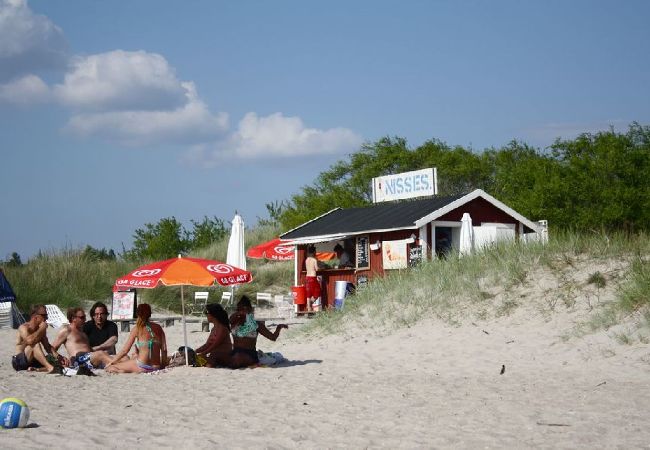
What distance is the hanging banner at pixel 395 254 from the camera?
2314 cm

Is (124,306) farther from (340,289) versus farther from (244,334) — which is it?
(244,334)

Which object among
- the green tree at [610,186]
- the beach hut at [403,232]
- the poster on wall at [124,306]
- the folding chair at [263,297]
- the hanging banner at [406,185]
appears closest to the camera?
the poster on wall at [124,306]

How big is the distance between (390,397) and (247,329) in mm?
3693

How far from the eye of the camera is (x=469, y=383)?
11.2 meters

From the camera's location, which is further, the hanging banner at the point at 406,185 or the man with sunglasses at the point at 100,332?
the hanging banner at the point at 406,185

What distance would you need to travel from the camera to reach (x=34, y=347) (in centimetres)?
1322

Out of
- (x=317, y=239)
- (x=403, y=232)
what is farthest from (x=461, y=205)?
(x=317, y=239)

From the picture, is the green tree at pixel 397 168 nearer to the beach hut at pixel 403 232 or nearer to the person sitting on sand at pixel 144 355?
the beach hut at pixel 403 232

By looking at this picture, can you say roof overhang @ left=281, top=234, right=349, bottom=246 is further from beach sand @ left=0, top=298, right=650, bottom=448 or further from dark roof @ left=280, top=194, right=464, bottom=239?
beach sand @ left=0, top=298, right=650, bottom=448

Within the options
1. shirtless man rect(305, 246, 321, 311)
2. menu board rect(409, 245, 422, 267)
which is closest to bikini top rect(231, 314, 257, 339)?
menu board rect(409, 245, 422, 267)

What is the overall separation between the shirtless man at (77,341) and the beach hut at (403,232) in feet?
34.2

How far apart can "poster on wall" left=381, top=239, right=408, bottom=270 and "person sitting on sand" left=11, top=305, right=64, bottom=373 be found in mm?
11408

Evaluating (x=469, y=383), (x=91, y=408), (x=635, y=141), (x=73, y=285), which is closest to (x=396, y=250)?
(x=73, y=285)

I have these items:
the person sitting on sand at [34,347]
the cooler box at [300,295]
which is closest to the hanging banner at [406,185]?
the cooler box at [300,295]
